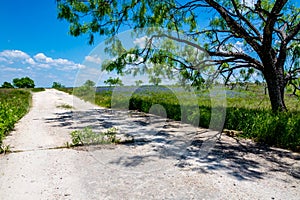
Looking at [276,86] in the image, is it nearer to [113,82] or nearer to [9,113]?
[9,113]

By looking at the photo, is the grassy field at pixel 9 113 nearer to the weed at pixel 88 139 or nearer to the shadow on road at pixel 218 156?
the weed at pixel 88 139

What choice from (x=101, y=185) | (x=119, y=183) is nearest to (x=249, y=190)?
(x=119, y=183)

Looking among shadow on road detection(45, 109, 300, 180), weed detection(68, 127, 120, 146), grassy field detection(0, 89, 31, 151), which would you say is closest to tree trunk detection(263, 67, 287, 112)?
shadow on road detection(45, 109, 300, 180)

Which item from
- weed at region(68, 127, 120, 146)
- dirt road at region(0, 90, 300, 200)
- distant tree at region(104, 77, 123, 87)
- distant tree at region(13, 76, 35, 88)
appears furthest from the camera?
distant tree at region(13, 76, 35, 88)

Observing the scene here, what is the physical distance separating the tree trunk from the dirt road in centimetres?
238

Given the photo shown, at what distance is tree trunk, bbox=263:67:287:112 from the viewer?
24.5 feet

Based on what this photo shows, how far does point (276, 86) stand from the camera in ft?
24.4

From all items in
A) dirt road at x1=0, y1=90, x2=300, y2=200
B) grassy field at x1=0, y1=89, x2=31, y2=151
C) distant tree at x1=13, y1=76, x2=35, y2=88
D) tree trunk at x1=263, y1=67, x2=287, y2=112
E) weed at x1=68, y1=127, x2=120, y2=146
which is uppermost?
distant tree at x1=13, y1=76, x2=35, y2=88

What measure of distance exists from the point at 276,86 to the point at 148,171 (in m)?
5.53

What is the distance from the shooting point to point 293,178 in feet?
12.3

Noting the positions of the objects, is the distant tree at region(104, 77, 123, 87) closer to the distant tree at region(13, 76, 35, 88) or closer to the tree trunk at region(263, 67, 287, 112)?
the tree trunk at region(263, 67, 287, 112)

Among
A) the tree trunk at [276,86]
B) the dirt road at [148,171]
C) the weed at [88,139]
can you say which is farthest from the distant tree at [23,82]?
the tree trunk at [276,86]

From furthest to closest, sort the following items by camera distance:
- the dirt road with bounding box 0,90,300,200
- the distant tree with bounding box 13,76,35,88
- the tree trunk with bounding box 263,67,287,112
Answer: the distant tree with bounding box 13,76,35,88
the tree trunk with bounding box 263,67,287,112
the dirt road with bounding box 0,90,300,200

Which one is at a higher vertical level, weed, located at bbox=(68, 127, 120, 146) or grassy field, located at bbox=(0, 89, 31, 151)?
grassy field, located at bbox=(0, 89, 31, 151)
